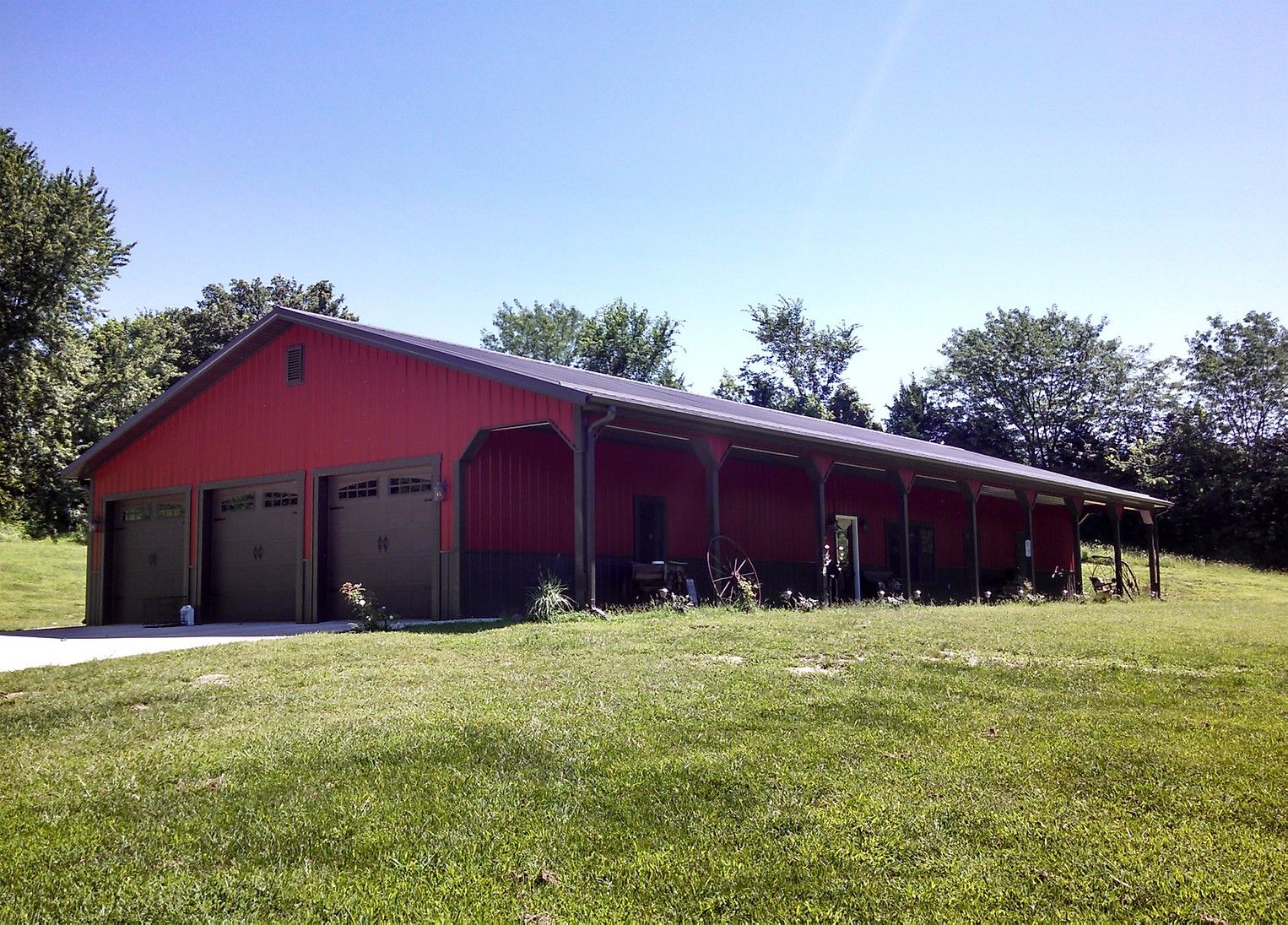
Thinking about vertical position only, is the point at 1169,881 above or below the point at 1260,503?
below

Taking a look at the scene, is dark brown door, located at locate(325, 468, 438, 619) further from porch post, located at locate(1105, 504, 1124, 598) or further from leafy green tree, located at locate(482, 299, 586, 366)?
leafy green tree, located at locate(482, 299, 586, 366)

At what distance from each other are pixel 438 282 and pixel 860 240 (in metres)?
13.7

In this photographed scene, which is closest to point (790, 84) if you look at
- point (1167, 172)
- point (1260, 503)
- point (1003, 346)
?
point (1167, 172)

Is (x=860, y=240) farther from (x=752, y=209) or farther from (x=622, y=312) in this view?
(x=622, y=312)

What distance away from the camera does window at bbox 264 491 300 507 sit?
53.7ft

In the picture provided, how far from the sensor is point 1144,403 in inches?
1852

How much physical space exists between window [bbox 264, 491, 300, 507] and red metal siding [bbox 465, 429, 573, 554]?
144 inches

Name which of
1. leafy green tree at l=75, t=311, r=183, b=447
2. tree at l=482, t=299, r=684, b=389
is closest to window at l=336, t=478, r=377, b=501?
leafy green tree at l=75, t=311, r=183, b=447

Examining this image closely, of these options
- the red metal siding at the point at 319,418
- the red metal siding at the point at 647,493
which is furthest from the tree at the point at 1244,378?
the red metal siding at the point at 319,418

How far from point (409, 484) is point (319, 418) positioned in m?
2.32

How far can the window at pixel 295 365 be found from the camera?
16.5 metres

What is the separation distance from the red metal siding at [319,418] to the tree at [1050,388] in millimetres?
38441

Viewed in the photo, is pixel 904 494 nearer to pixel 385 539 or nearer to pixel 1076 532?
pixel 1076 532

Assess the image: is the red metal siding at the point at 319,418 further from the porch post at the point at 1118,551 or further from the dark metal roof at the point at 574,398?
the porch post at the point at 1118,551
